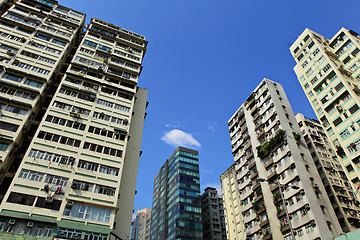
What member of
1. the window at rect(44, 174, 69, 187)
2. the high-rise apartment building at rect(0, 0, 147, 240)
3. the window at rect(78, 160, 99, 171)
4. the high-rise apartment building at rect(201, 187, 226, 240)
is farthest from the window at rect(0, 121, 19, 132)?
the high-rise apartment building at rect(201, 187, 226, 240)

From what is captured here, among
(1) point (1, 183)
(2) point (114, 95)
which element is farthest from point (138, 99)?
(1) point (1, 183)

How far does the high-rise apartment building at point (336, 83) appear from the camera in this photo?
3634 cm

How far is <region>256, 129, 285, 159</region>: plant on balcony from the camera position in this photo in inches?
1699

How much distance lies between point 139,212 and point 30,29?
13486 centimetres

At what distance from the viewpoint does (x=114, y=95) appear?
132 feet

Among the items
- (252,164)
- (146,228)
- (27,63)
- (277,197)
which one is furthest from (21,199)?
(146,228)

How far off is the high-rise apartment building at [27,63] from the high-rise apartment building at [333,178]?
157 feet

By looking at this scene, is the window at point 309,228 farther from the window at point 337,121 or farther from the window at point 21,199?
the window at point 21,199

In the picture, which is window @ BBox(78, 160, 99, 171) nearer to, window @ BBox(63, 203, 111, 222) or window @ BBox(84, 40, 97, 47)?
window @ BBox(63, 203, 111, 222)

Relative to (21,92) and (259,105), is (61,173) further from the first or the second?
(259,105)

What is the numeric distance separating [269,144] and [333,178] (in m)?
18.4

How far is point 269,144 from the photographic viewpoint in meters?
44.8

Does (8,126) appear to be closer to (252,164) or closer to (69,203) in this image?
(69,203)

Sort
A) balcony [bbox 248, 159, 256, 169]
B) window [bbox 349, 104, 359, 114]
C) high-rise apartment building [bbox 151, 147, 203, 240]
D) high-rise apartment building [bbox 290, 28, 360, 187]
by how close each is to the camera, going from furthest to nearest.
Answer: high-rise apartment building [bbox 151, 147, 203, 240]
balcony [bbox 248, 159, 256, 169]
window [bbox 349, 104, 359, 114]
high-rise apartment building [bbox 290, 28, 360, 187]
